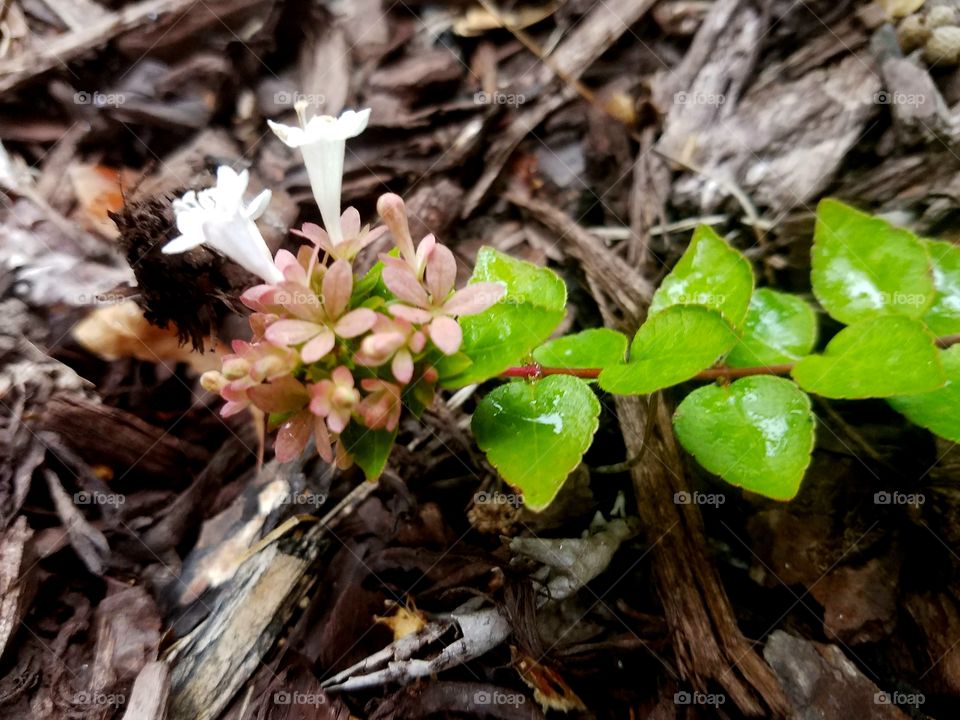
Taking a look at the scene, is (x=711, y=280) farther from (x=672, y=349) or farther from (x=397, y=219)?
(x=397, y=219)

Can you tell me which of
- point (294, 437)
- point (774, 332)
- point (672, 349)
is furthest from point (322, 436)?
point (774, 332)

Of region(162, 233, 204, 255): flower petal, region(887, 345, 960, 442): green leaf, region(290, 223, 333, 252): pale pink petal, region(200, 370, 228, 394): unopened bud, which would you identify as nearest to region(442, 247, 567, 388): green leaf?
region(290, 223, 333, 252): pale pink petal

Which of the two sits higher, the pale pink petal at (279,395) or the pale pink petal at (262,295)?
the pale pink petal at (262,295)

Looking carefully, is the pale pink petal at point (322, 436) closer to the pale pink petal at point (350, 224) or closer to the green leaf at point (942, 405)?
the pale pink petal at point (350, 224)

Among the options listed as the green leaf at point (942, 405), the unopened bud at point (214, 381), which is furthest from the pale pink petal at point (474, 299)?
the green leaf at point (942, 405)

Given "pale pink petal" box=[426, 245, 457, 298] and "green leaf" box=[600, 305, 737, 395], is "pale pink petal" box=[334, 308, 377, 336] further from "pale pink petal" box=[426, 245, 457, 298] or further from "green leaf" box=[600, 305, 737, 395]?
"green leaf" box=[600, 305, 737, 395]
